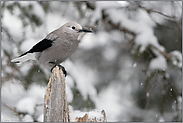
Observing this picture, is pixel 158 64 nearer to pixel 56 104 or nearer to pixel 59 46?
pixel 59 46

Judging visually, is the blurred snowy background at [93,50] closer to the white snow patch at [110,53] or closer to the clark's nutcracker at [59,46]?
the white snow patch at [110,53]

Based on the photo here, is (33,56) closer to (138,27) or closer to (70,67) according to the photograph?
(70,67)

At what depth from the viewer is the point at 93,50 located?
299cm

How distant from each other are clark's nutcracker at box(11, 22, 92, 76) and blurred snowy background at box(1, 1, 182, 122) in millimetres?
385

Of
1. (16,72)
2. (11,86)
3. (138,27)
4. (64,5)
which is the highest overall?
(64,5)

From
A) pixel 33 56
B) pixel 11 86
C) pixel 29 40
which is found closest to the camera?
pixel 33 56

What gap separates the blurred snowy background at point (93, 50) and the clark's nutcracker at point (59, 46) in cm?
39

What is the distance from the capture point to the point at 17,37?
188 centimetres

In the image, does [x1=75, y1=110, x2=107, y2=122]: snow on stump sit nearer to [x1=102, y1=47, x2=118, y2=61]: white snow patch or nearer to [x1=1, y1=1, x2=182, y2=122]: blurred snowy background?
[x1=1, y1=1, x2=182, y2=122]: blurred snowy background

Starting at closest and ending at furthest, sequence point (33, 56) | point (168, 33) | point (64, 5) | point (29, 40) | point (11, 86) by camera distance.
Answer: point (33, 56) → point (29, 40) → point (11, 86) → point (64, 5) → point (168, 33)

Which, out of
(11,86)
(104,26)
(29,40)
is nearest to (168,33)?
(104,26)

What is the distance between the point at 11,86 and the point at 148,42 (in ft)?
5.08

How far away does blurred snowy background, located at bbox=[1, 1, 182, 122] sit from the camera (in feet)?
5.91

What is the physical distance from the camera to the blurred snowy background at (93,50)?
180 centimetres
